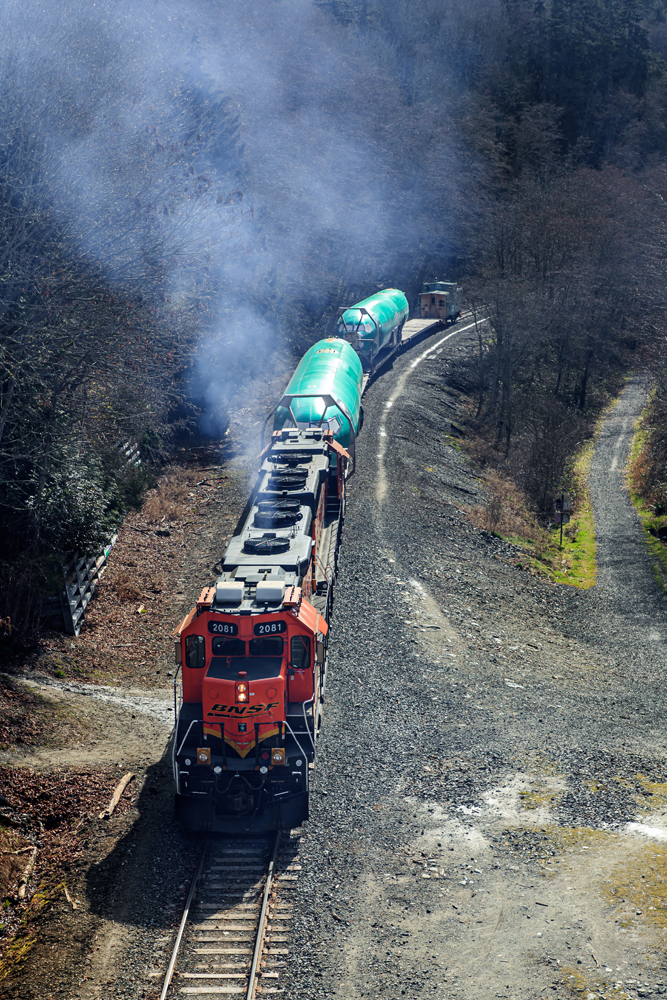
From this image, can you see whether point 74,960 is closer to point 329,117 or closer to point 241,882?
point 241,882

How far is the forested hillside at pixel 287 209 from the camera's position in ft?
59.8

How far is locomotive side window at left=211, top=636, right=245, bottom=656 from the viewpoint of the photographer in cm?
1283

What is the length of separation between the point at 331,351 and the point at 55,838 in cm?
2249

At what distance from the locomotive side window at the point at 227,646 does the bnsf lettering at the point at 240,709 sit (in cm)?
86

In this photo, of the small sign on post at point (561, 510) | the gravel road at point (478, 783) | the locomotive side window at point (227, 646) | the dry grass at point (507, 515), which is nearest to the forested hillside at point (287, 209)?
the dry grass at point (507, 515)

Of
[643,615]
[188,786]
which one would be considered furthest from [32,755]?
[643,615]

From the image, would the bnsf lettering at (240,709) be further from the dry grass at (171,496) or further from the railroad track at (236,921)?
the dry grass at (171,496)

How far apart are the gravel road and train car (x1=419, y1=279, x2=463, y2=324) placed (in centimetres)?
3417

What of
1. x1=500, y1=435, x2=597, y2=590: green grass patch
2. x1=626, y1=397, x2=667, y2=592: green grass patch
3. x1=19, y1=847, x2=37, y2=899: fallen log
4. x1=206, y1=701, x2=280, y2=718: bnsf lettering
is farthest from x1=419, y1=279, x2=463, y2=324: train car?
x1=19, y1=847, x2=37, y2=899: fallen log

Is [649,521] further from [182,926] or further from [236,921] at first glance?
[182,926]

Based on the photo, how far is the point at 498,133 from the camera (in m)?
76.8

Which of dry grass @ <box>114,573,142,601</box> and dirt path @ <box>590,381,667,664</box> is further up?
dirt path @ <box>590,381,667,664</box>

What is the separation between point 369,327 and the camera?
4028cm

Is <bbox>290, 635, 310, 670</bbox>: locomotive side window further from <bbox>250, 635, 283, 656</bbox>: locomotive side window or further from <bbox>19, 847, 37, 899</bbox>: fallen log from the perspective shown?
<bbox>19, 847, 37, 899</bbox>: fallen log
